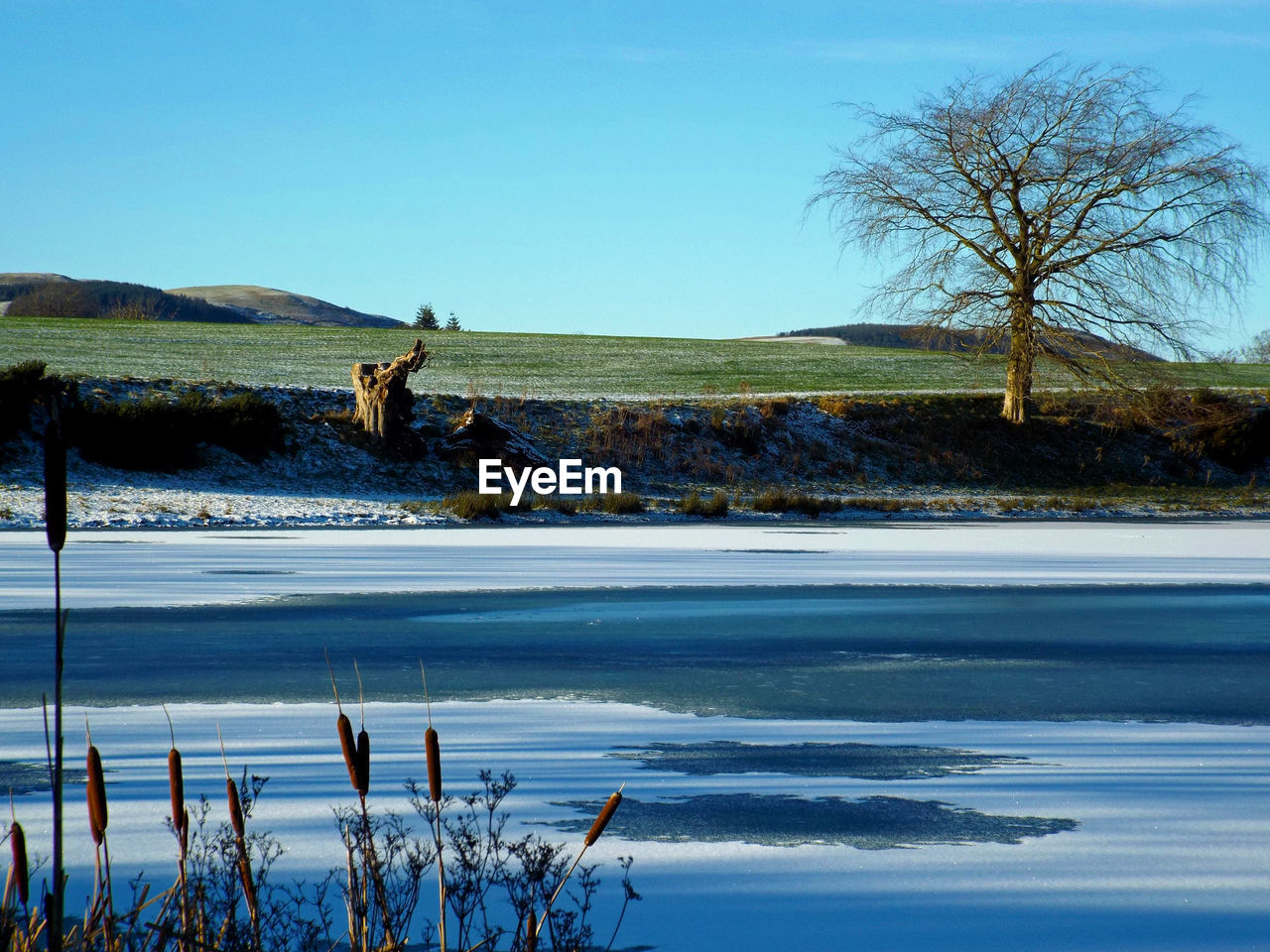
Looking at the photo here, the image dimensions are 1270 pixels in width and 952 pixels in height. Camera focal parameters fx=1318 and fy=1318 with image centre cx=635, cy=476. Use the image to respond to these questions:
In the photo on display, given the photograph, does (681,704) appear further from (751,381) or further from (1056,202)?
(751,381)

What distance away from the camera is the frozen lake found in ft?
14.1

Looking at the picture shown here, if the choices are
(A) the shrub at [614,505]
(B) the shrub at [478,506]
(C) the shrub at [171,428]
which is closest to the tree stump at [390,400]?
(C) the shrub at [171,428]

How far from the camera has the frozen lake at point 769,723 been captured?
14.1 ft

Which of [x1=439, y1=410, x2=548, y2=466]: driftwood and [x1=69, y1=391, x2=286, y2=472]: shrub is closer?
[x1=69, y1=391, x2=286, y2=472]: shrub

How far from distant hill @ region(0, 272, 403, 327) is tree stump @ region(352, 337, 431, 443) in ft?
139

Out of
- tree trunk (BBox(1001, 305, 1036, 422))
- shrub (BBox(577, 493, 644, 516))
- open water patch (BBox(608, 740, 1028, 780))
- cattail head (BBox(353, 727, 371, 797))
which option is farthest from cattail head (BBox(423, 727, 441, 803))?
tree trunk (BBox(1001, 305, 1036, 422))

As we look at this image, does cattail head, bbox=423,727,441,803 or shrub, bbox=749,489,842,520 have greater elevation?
cattail head, bbox=423,727,441,803

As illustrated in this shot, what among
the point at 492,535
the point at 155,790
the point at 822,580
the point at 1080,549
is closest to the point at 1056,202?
the point at 1080,549

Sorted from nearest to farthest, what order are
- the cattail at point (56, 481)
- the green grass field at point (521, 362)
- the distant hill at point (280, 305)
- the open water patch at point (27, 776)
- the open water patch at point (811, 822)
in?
the cattail at point (56, 481), the open water patch at point (811, 822), the open water patch at point (27, 776), the green grass field at point (521, 362), the distant hill at point (280, 305)

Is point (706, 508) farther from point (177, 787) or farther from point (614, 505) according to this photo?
point (177, 787)

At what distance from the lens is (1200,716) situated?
23.8 ft

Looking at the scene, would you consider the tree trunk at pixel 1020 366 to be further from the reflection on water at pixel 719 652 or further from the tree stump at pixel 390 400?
the reflection on water at pixel 719 652
